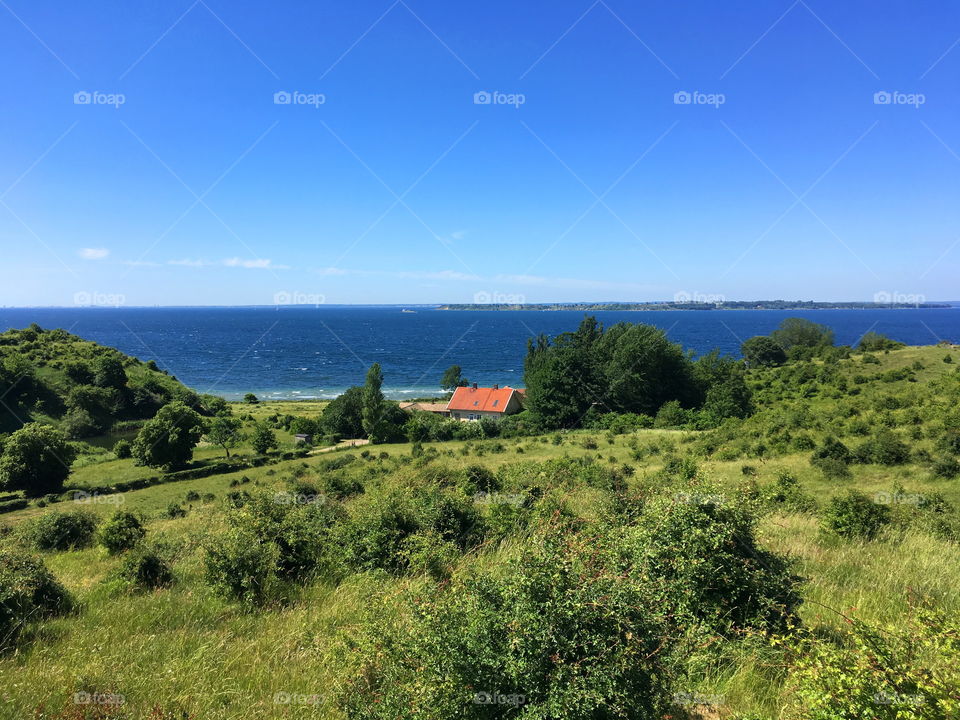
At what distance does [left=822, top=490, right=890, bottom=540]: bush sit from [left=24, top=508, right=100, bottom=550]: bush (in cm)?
2171

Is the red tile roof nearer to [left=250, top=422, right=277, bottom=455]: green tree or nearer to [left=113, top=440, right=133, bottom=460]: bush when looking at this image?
[left=250, top=422, right=277, bottom=455]: green tree

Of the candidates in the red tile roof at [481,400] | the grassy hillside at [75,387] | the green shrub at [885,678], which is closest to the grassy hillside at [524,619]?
the green shrub at [885,678]

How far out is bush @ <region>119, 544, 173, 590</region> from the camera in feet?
24.7

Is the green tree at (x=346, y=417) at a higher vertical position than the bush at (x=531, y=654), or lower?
lower

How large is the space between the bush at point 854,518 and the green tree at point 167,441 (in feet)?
163

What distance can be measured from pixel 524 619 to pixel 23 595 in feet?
22.6

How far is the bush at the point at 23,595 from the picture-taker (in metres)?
5.59

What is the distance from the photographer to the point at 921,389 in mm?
27266

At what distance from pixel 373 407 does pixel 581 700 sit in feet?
181

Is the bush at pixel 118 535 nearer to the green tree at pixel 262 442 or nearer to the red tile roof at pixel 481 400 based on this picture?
the green tree at pixel 262 442

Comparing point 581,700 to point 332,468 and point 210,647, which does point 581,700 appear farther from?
point 332,468

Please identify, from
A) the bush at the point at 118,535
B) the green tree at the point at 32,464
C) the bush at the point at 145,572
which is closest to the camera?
the bush at the point at 145,572

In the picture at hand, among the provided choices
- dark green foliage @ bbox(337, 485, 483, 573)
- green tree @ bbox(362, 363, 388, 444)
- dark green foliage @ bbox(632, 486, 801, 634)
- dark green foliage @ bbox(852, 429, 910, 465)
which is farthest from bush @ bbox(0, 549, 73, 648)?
green tree @ bbox(362, 363, 388, 444)

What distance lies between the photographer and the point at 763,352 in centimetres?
7706
